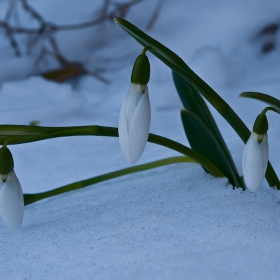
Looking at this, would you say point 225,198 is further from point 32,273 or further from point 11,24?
point 11,24

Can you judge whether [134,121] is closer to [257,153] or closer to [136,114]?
[136,114]

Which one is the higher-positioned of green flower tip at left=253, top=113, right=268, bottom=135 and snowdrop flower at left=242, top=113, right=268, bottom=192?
green flower tip at left=253, top=113, right=268, bottom=135

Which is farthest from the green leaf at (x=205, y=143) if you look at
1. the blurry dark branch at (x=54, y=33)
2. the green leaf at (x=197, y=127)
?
the blurry dark branch at (x=54, y=33)

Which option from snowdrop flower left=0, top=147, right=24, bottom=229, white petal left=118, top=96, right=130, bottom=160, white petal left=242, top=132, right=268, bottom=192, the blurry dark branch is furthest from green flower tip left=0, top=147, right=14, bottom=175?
the blurry dark branch

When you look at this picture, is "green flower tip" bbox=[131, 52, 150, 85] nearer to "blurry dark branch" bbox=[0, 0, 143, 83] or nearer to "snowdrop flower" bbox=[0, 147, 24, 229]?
"snowdrop flower" bbox=[0, 147, 24, 229]

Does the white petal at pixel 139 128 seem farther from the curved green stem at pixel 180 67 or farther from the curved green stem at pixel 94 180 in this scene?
the curved green stem at pixel 94 180

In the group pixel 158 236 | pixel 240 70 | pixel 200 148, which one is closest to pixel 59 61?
pixel 240 70

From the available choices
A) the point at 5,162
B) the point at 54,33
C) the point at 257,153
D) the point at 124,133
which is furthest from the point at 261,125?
the point at 54,33
